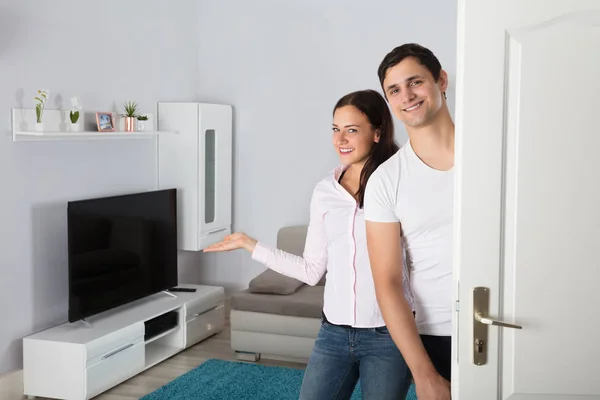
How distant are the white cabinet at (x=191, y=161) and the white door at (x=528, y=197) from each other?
3.53 meters

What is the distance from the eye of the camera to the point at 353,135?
2.29 metres

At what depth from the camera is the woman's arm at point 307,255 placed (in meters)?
2.37

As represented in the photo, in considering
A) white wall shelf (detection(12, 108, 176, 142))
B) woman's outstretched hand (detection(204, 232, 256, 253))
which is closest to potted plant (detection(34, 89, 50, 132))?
white wall shelf (detection(12, 108, 176, 142))

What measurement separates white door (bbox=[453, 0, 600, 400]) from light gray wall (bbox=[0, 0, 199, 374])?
2751mm

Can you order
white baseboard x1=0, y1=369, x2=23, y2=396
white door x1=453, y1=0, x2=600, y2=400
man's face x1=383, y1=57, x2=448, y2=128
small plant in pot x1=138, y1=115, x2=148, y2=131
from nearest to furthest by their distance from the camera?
1. white door x1=453, y1=0, x2=600, y2=400
2. man's face x1=383, y1=57, x2=448, y2=128
3. white baseboard x1=0, y1=369, x2=23, y2=396
4. small plant in pot x1=138, y1=115, x2=148, y2=131

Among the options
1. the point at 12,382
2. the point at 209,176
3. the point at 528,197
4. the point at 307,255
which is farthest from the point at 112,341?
the point at 528,197

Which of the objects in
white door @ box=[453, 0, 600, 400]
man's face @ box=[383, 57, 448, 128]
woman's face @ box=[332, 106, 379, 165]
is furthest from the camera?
woman's face @ box=[332, 106, 379, 165]

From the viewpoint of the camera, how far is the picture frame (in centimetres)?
442

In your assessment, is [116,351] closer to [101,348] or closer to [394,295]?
[101,348]

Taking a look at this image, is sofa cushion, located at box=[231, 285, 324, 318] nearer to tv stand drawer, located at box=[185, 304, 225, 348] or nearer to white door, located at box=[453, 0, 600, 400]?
tv stand drawer, located at box=[185, 304, 225, 348]

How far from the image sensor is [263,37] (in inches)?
222

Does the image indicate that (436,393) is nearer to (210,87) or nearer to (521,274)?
(521,274)

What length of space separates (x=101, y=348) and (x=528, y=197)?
9.09ft

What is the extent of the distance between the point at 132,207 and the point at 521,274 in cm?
312
